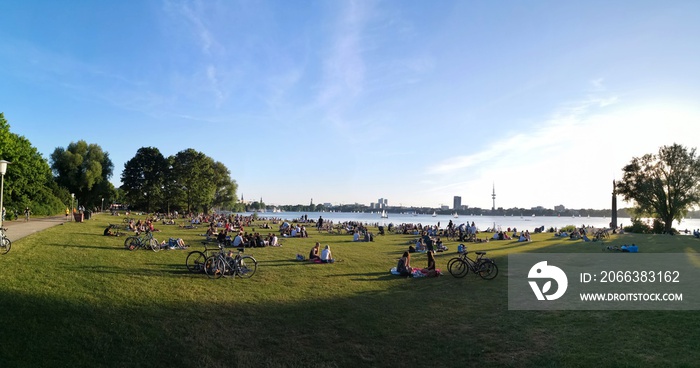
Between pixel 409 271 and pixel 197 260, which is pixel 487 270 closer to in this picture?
pixel 409 271

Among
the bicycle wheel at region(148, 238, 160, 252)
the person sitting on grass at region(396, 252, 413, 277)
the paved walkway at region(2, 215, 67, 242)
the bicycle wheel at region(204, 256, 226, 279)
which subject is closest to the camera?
the bicycle wheel at region(204, 256, 226, 279)

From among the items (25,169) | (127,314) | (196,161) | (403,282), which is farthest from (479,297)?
(196,161)

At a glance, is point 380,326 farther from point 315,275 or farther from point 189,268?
point 189,268

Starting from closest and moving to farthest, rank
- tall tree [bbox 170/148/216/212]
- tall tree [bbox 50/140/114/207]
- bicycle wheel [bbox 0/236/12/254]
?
bicycle wheel [bbox 0/236/12/254] < tall tree [bbox 50/140/114/207] < tall tree [bbox 170/148/216/212]

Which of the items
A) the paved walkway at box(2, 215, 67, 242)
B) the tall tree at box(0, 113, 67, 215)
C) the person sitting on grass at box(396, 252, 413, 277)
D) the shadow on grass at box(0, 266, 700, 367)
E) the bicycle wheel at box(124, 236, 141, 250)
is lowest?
the shadow on grass at box(0, 266, 700, 367)

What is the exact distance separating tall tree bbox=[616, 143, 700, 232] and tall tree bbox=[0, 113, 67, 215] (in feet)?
240

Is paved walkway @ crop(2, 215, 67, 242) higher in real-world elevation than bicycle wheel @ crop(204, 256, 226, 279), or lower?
higher

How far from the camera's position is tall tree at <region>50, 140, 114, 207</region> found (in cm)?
7012

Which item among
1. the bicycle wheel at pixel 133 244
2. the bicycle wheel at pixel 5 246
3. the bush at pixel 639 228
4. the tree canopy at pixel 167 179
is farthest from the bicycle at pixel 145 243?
the tree canopy at pixel 167 179

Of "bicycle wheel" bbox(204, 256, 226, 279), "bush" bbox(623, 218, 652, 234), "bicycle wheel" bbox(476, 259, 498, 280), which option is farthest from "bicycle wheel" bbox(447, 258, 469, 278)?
"bush" bbox(623, 218, 652, 234)

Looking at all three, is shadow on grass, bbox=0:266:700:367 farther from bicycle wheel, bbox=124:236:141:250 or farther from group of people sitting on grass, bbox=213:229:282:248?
group of people sitting on grass, bbox=213:229:282:248

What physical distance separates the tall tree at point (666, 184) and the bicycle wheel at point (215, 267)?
193 feet

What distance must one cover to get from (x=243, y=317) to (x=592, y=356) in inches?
320

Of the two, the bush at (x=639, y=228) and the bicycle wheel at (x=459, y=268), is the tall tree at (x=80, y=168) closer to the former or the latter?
the bicycle wheel at (x=459, y=268)
